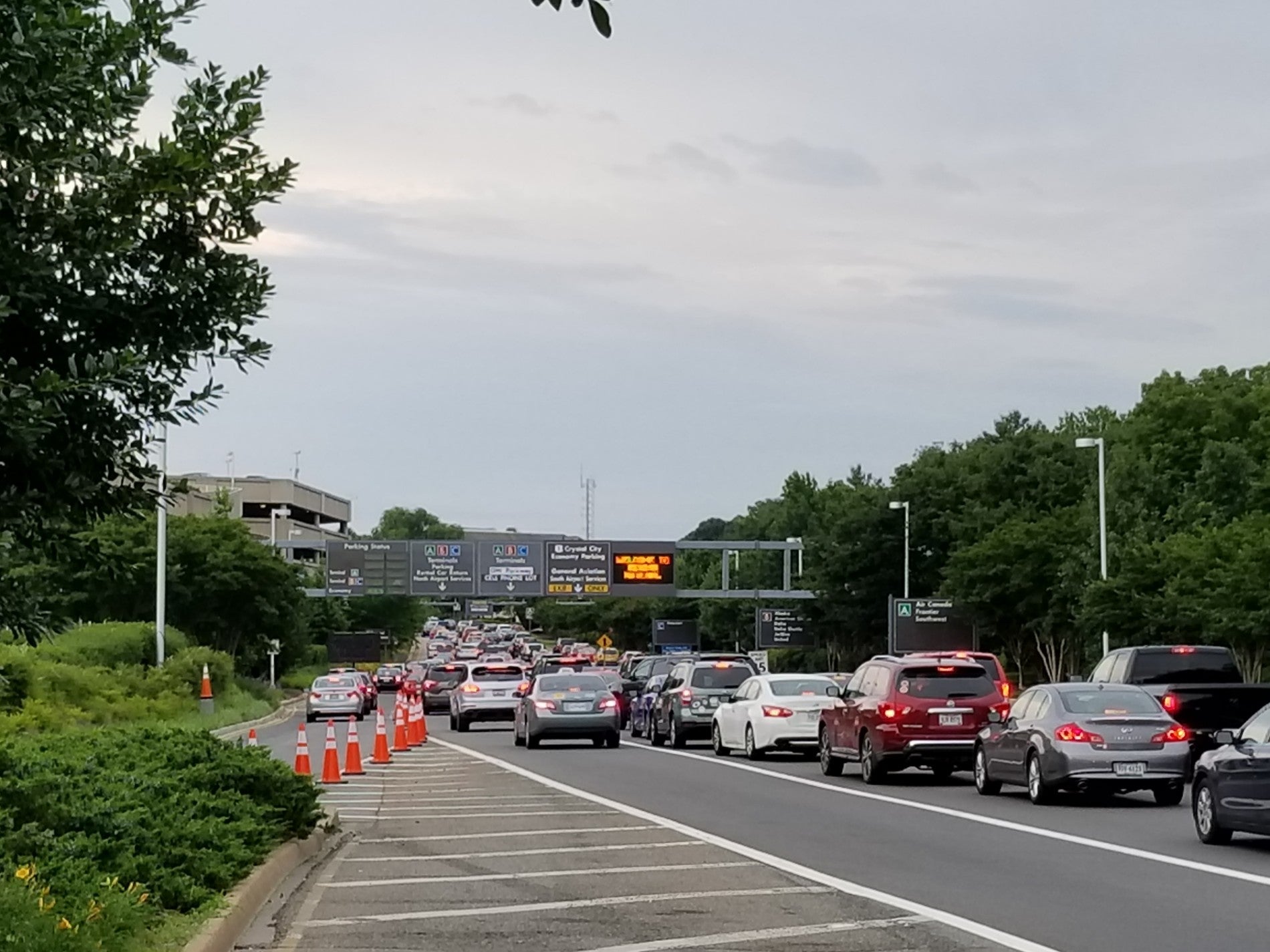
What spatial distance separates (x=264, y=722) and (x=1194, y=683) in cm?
3404

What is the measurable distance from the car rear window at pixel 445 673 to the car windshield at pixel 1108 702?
41.4 m

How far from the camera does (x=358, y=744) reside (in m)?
29.4

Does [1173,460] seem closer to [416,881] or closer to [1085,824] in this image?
[1085,824]

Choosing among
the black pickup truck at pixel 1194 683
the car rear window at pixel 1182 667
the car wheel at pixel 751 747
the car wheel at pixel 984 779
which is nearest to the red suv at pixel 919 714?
the car wheel at pixel 984 779

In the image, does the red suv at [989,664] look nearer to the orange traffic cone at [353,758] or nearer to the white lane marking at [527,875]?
the orange traffic cone at [353,758]

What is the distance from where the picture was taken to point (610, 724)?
37562 mm

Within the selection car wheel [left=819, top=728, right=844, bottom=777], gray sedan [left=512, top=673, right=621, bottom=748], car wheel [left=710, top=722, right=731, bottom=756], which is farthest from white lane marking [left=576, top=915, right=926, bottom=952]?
gray sedan [left=512, top=673, right=621, bottom=748]

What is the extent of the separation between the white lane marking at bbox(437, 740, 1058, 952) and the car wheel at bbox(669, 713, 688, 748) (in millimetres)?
13370

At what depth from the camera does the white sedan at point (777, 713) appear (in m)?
33.0

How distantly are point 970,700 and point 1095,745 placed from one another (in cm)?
482

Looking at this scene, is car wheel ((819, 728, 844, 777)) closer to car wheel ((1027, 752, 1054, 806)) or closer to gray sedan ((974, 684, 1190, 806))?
gray sedan ((974, 684, 1190, 806))

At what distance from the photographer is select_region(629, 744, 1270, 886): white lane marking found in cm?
1539

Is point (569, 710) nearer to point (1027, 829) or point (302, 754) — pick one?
point (302, 754)

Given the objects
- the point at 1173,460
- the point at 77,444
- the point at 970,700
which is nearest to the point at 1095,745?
the point at 970,700
